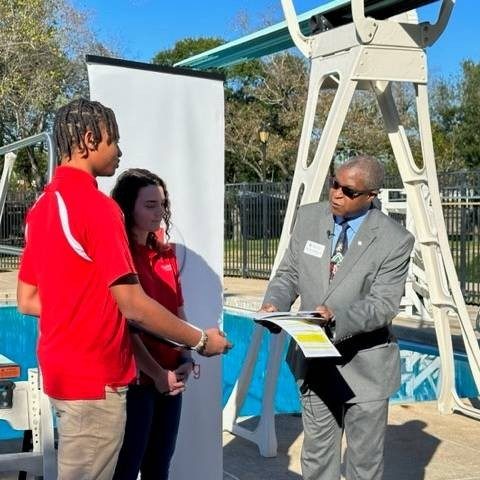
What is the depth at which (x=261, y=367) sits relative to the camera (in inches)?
439

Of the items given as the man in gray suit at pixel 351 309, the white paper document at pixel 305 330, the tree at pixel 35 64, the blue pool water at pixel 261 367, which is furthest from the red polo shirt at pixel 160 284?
the tree at pixel 35 64

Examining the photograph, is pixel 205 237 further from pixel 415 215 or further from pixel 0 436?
pixel 0 436

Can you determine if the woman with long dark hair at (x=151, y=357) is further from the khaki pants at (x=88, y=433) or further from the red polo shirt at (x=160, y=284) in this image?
the khaki pants at (x=88, y=433)

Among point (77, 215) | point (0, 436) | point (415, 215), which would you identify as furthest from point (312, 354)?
point (0, 436)

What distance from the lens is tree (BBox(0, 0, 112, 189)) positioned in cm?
2656

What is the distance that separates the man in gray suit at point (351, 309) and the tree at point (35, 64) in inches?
871

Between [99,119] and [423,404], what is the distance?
5268mm

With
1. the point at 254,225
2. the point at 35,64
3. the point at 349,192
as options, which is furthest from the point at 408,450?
the point at 35,64

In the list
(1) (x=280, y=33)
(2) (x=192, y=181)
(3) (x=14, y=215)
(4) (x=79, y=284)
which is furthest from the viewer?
(3) (x=14, y=215)

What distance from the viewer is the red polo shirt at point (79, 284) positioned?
2619 mm

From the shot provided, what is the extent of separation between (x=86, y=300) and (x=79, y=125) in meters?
0.60

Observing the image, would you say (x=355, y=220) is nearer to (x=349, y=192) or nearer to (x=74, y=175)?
(x=349, y=192)

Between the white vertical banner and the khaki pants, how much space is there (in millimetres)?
1491

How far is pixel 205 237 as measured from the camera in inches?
169
